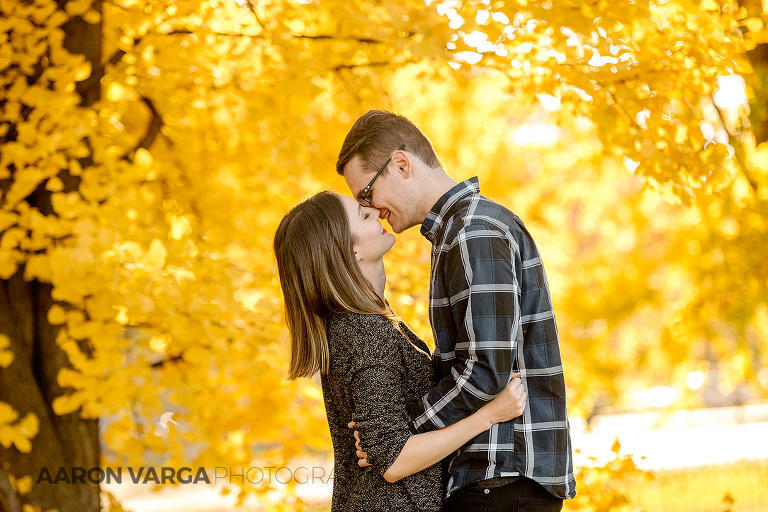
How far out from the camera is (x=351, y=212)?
7.65ft

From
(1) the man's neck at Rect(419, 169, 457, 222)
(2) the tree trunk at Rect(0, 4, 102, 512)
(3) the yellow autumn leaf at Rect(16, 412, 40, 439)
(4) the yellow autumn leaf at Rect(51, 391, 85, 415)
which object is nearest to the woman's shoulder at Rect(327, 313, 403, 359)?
(1) the man's neck at Rect(419, 169, 457, 222)

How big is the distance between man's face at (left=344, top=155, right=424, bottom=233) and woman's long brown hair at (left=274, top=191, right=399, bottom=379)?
113mm

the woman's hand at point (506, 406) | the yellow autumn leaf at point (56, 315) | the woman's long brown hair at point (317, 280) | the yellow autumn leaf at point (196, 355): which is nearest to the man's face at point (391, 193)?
the woman's long brown hair at point (317, 280)

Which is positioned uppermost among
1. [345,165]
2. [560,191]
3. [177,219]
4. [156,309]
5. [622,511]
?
[560,191]

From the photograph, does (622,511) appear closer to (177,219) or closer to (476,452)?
(476,452)

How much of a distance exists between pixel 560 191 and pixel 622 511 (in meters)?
5.04

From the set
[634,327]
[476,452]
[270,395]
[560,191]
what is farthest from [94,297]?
[634,327]

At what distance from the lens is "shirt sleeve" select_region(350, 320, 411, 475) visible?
2021mm

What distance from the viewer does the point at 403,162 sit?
2297 millimetres

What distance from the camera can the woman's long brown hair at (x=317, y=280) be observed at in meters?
2.20

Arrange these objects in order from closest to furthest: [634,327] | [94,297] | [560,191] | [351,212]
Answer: [351,212], [94,297], [560,191], [634,327]

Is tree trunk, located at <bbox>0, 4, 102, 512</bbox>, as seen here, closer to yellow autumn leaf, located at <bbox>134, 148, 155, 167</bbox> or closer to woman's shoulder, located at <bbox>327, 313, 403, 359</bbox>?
yellow autumn leaf, located at <bbox>134, 148, 155, 167</bbox>

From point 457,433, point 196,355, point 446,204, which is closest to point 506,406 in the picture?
point 457,433

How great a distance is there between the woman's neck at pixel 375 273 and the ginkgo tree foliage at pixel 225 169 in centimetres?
109
